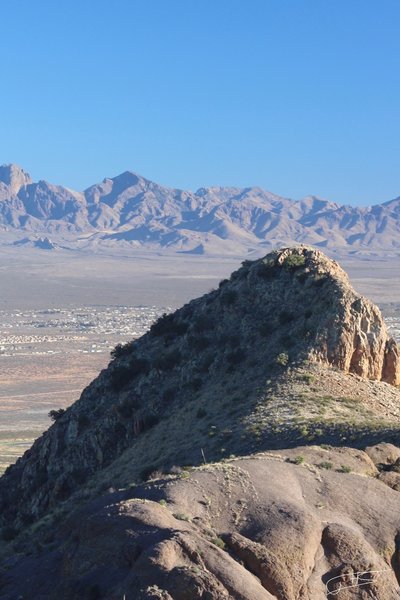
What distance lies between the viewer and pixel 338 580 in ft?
49.0

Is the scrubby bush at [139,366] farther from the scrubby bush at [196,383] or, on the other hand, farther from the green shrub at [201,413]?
the green shrub at [201,413]

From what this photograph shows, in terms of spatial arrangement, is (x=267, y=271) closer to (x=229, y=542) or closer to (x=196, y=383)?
(x=196, y=383)

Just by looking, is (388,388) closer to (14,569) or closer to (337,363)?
(337,363)

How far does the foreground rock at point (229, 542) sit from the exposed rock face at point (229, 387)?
19.2ft

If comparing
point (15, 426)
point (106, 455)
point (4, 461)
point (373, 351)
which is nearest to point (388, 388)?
point (373, 351)

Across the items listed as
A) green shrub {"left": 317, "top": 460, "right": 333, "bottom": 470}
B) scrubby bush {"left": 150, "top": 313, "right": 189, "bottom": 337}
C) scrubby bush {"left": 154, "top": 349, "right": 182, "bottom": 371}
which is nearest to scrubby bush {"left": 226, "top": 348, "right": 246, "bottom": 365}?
scrubby bush {"left": 154, "top": 349, "right": 182, "bottom": 371}

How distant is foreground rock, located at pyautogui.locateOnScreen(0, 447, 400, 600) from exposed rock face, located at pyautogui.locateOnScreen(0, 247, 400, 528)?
5.86 m

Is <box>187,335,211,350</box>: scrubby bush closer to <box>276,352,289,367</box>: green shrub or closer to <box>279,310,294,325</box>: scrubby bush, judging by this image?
<box>279,310,294,325</box>: scrubby bush

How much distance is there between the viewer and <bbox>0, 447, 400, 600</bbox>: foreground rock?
43.8ft

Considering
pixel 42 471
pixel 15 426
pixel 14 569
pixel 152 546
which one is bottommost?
pixel 15 426

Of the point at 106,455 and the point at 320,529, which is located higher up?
the point at 320,529

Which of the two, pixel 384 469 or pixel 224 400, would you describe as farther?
pixel 224 400

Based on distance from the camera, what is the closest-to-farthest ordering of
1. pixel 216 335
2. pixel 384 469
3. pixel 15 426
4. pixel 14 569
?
pixel 14 569 → pixel 384 469 → pixel 216 335 → pixel 15 426

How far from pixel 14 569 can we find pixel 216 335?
54.5 ft
